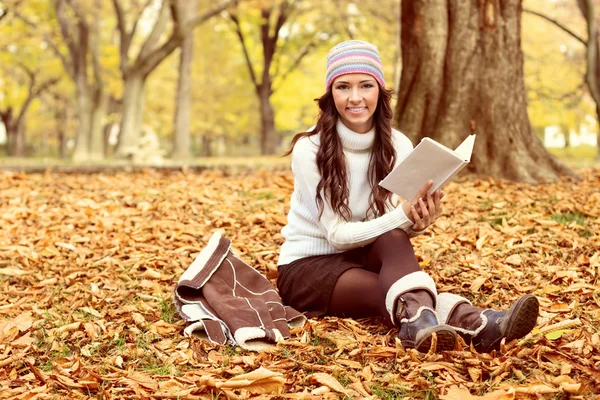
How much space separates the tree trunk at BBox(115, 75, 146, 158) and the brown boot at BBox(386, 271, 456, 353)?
506 inches

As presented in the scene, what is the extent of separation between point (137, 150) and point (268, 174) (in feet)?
24.8

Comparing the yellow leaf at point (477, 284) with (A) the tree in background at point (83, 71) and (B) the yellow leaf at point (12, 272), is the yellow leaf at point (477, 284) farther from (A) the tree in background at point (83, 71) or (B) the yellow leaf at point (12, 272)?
(A) the tree in background at point (83, 71)

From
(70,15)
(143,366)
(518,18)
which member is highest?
(70,15)

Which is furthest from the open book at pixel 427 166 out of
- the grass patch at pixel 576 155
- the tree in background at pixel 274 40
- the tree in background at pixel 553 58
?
Result: the tree in background at pixel 274 40

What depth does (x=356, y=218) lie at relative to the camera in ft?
12.5

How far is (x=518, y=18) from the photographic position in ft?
23.4

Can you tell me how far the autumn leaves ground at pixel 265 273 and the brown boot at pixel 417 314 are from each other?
0.07 meters

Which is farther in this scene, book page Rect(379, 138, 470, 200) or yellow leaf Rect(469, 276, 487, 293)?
yellow leaf Rect(469, 276, 487, 293)

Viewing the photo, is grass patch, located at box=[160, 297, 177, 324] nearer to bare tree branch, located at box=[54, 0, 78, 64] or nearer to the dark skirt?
the dark skirt

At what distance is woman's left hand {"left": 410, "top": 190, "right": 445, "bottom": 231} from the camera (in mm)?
3441

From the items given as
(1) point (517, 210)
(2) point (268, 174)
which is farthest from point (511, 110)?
(2) point (268, 174)

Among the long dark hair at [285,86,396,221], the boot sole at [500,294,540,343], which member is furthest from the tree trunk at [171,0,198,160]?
the boot sole at [500,294,540,343]

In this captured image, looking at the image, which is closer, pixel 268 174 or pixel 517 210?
pixel 517 210

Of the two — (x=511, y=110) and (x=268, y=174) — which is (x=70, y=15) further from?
(x=511, y=110)
